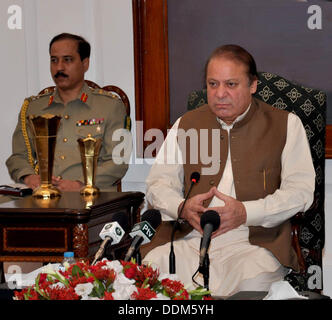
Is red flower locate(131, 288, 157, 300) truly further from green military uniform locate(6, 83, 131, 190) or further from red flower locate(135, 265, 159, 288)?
green military uniform locate(6, 83, 131, 190)

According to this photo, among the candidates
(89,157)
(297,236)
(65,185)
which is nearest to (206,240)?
(297,236)

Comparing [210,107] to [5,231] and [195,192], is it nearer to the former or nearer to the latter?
[195,192]

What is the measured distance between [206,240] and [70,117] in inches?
96.0

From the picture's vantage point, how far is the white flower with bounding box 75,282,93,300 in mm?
1778

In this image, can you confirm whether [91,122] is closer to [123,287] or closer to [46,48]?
[46,48]

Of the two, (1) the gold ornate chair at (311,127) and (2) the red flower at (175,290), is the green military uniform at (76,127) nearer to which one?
(1) the gold ornate chair at (311,127)

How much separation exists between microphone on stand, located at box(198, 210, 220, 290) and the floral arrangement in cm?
23

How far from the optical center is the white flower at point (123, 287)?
1756 millimetres

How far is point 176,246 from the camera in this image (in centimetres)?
338

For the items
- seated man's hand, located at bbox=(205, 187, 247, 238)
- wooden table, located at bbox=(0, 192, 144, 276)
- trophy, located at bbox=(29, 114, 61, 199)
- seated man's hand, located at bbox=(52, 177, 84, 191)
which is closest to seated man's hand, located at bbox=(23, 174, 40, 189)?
seated man's hand, located at bbox=(52, 177, 84, 191)

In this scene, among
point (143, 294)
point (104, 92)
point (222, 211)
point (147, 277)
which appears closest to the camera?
point (143, 294)

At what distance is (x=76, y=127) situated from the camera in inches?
176

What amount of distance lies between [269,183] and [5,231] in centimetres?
147

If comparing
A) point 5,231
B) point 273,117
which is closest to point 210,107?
point 273,117
